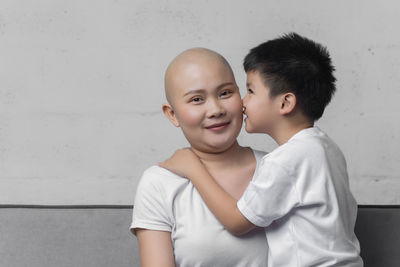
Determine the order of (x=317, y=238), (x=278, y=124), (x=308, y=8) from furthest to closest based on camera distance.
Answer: (x=308, y=8), (x=278, y=124), (x=317, y=238)

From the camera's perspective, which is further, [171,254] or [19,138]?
[19,138]

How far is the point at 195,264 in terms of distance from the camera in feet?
5.15

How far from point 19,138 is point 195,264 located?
1.25m

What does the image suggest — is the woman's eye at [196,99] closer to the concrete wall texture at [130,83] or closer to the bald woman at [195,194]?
the bald woman at [195,194]

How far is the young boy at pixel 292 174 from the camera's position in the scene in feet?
4.82

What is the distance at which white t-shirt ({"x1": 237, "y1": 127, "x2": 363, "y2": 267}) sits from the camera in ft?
4.79

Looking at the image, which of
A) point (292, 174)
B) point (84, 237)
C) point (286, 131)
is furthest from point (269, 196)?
point (84, 237)

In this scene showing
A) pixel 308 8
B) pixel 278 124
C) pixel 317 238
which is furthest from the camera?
pixel 308 8

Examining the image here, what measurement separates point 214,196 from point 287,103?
311 mm

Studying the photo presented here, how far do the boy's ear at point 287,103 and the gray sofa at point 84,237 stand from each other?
0.57 metres

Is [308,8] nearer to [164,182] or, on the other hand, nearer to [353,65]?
[353,65]

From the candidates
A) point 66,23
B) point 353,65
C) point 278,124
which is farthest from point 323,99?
point 66,23

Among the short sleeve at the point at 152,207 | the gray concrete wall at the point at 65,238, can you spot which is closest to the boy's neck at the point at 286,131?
the short sleeve at the point at 152,207

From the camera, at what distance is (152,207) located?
62.8 inches
